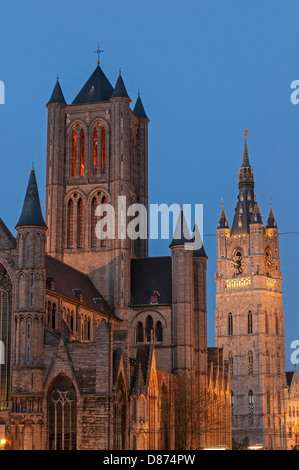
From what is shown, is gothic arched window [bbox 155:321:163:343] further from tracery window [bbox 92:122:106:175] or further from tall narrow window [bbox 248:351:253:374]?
tall narrow window [bbox 248:351:253:374]

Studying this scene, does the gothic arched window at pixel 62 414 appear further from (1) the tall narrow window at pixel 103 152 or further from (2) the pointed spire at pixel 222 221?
(2) the pointed spire at pixel 222 221

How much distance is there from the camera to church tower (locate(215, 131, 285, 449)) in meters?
167

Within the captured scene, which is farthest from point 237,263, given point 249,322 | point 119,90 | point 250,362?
point 119,90

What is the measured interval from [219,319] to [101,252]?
280ft

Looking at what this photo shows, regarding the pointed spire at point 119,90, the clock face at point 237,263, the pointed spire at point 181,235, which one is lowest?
the pointed spire at point 181,235

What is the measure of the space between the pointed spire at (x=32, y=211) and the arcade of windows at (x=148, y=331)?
22282 mm

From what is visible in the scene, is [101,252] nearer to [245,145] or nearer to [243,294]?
[243,294]

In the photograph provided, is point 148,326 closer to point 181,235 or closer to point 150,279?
point 150,279

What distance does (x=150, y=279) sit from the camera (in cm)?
9256

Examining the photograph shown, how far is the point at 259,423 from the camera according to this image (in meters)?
166

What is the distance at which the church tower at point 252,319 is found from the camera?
16738cm

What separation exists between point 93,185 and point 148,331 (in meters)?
15.2

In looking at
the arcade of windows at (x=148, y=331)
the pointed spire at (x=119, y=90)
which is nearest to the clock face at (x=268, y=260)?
the pointed spire at (x=119, y=90)
